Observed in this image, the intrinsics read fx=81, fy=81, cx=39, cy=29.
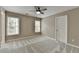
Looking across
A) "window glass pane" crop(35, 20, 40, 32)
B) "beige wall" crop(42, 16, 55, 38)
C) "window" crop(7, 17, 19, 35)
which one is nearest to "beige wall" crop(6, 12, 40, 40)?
"window" crop(7, 17, 19, 35)

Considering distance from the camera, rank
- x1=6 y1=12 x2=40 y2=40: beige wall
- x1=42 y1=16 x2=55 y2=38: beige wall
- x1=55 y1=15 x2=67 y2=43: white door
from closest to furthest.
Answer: x1=55 y1=15 x2=67 y2=43: white door < x1=6 y1=12 x2=40 y2=40: beige wall < x1=42 y1=16 x2=55 y2=38: beige wall

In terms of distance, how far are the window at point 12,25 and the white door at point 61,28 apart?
354 centimetres

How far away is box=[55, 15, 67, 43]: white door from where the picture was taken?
577cm

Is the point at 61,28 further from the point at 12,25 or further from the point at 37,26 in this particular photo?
the point at 37,26

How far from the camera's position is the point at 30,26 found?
29.1ft

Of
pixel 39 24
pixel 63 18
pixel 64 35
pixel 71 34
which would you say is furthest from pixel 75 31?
pixel 39 24

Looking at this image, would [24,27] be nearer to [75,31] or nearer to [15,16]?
[15,16]

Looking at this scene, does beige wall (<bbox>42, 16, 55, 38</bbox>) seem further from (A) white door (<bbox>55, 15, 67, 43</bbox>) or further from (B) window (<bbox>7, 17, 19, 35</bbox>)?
(B) window (<bbox>7, 17, 19, 35</bbox>)

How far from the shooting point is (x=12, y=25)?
6914mm

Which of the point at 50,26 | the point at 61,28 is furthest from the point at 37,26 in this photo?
the point at 61,28

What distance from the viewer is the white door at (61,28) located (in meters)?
5.77

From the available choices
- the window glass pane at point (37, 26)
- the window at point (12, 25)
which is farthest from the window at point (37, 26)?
the window at point (12, 25)

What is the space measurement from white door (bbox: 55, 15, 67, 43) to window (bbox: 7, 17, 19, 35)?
354 centimetres

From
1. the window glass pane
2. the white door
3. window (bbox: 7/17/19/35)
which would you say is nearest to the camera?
the white door
